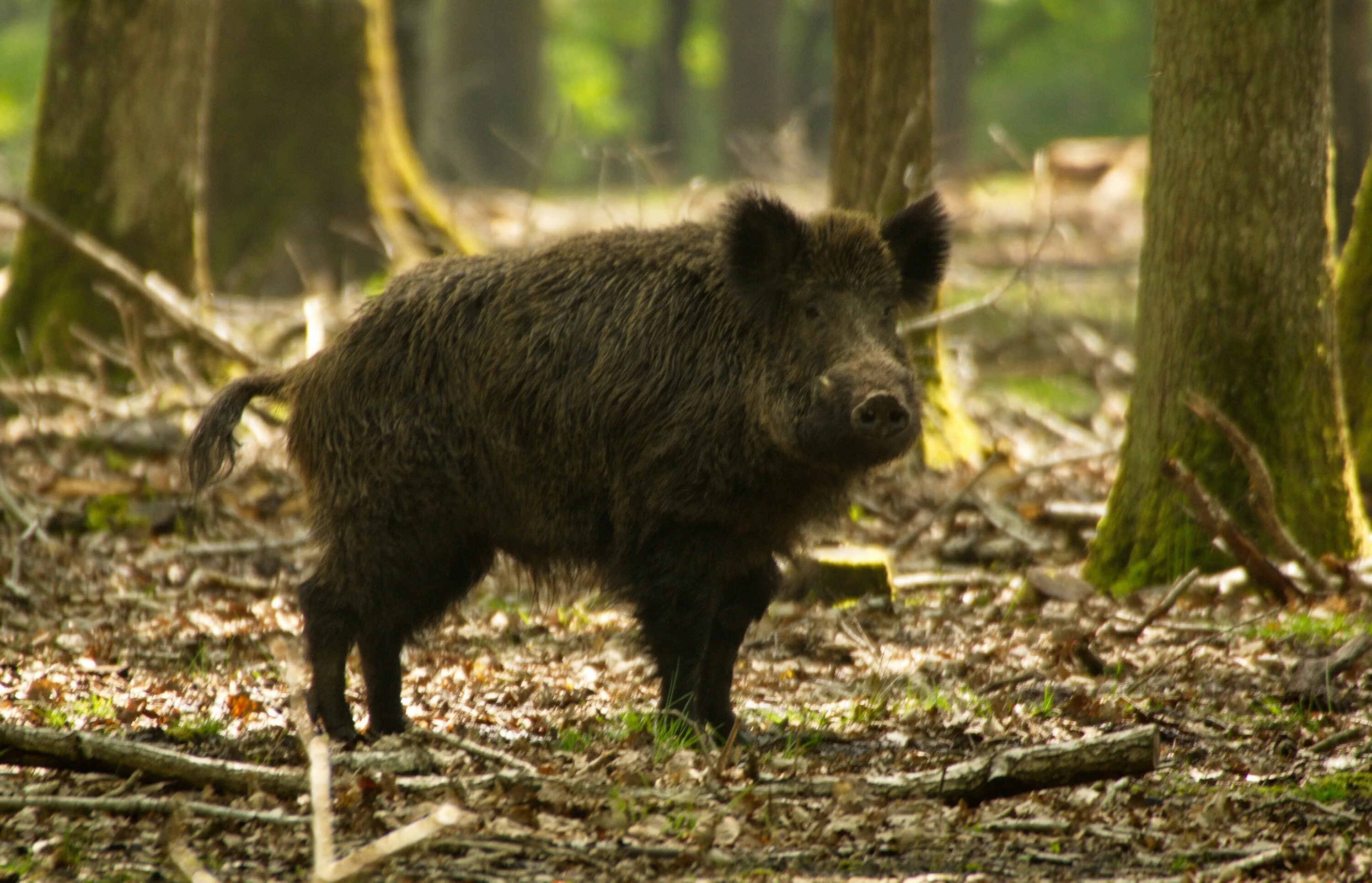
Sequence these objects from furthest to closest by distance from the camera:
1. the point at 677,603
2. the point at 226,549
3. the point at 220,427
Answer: the point at 226,549 < the point at 220,427 < the point at 677,603

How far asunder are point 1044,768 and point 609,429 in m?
1.97

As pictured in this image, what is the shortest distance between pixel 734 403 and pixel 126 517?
4270 millimetres

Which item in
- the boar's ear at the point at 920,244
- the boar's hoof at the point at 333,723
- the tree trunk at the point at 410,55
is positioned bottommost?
the boar's hoof at the point at 333,723

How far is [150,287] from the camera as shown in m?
8.95

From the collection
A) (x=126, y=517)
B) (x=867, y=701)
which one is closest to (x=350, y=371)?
(x=867, y=701)

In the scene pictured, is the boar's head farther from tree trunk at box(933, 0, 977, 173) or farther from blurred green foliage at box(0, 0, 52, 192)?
tree trunk at box(933, 0, 977, 173)

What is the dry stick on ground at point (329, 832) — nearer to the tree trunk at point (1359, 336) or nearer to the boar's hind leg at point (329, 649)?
the boar's hind leg at point (329, 649)

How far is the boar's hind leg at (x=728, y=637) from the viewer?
5.38m

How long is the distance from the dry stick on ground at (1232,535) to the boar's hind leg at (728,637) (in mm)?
1812

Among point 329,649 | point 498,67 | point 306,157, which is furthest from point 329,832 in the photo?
point 498,67

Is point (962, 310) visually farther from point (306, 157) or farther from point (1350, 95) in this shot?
point (306, 157)

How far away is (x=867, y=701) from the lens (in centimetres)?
554

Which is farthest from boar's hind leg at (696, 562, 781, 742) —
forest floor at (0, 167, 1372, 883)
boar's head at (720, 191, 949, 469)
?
boar's head at (720, 191, 949, 469)

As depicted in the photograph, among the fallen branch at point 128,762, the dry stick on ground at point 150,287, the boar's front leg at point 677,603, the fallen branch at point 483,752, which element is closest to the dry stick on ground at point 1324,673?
the boar's front leg at point 677,603
